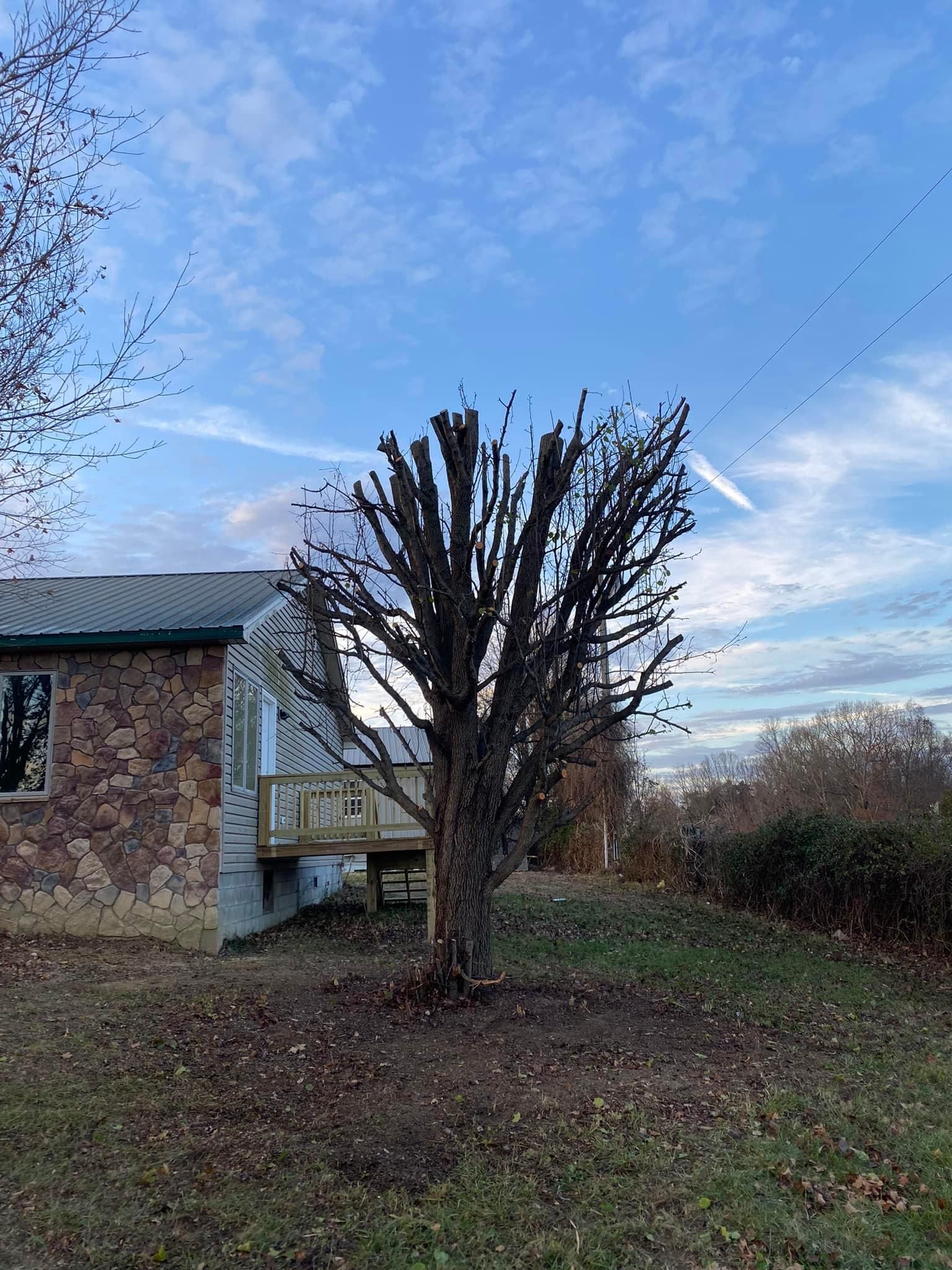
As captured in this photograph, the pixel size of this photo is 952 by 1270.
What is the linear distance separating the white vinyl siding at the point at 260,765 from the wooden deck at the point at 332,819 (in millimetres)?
229

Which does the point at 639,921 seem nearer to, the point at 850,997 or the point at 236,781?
the point at 850,997

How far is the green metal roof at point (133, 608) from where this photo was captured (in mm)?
9750

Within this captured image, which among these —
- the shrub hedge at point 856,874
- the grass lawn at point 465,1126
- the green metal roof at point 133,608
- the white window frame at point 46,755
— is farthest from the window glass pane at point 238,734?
the shrub hedge at point 856,874

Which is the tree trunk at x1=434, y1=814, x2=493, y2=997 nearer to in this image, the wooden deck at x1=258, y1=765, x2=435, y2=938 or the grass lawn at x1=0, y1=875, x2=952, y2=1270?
the grass lawn at x1=0, y1=875, x2=952, y2=1270

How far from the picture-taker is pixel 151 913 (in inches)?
376

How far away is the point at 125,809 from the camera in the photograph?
9.72 m

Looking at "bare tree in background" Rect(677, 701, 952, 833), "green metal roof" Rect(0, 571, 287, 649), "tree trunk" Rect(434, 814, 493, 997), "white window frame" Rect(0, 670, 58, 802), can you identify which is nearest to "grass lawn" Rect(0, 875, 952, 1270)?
"tree trunk" Rect(434, 814, 493, 997)

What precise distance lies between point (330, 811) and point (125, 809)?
3.06 m

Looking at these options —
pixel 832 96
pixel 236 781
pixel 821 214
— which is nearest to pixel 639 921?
pixel 236 781

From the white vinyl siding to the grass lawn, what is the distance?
267cm

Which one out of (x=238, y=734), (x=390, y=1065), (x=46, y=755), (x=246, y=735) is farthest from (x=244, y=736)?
(x=390, y=1065)

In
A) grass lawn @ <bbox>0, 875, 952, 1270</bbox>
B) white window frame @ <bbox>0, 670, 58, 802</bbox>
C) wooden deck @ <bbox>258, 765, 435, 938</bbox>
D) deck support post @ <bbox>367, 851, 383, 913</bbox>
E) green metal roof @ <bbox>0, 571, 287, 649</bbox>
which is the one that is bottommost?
grass lawn @ <bbox>0, 875, 952, 1270</bbox>

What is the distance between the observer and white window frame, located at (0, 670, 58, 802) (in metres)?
9.73

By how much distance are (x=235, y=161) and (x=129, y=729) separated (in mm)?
5906
